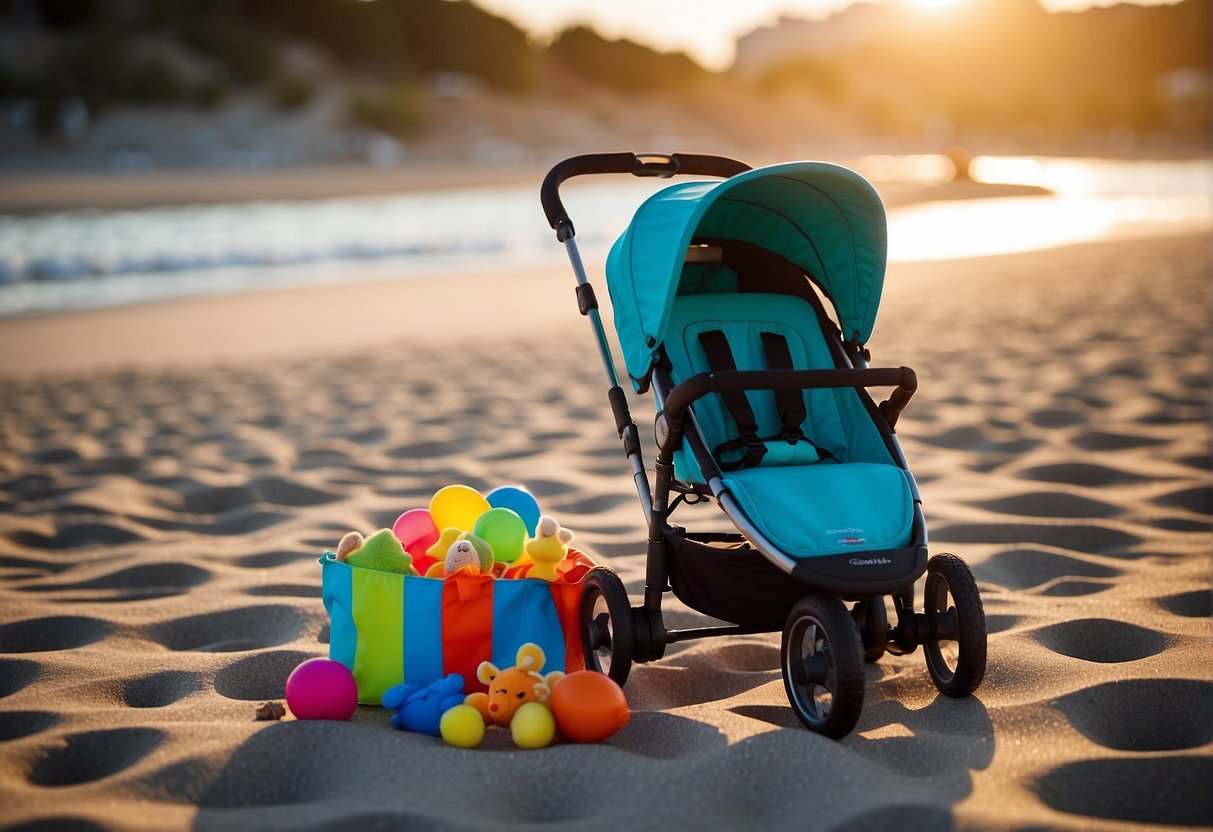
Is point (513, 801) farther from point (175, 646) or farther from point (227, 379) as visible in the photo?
point (227, 379)

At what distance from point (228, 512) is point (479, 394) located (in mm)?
2250

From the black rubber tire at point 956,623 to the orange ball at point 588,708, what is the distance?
81 cm

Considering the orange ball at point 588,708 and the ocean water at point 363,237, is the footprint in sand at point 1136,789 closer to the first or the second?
the orange ball at point 588,708

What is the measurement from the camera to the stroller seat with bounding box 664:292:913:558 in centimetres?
244

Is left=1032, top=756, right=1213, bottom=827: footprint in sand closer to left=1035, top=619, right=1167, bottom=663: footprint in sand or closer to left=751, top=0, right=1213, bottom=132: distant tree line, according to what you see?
left=1035, top=619, right=1167, bottom=663: footprint in sand

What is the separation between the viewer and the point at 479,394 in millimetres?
6449

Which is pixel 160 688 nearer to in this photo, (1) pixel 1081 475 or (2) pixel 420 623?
(2) pixel 420 623

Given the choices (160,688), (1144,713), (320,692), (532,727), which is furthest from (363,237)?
(1144,713)

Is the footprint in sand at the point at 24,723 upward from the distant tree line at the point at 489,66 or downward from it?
downward

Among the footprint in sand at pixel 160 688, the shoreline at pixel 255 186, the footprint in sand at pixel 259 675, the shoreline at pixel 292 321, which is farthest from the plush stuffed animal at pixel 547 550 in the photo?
the shoreline at pixel 255 186

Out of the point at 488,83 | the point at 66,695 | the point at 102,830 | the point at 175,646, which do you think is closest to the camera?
the point at 102,830

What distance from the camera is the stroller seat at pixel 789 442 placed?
96.0 inches

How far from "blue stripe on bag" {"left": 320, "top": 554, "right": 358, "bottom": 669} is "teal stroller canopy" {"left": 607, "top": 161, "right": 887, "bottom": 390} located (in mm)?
927

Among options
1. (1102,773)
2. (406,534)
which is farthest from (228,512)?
(1102,773)
